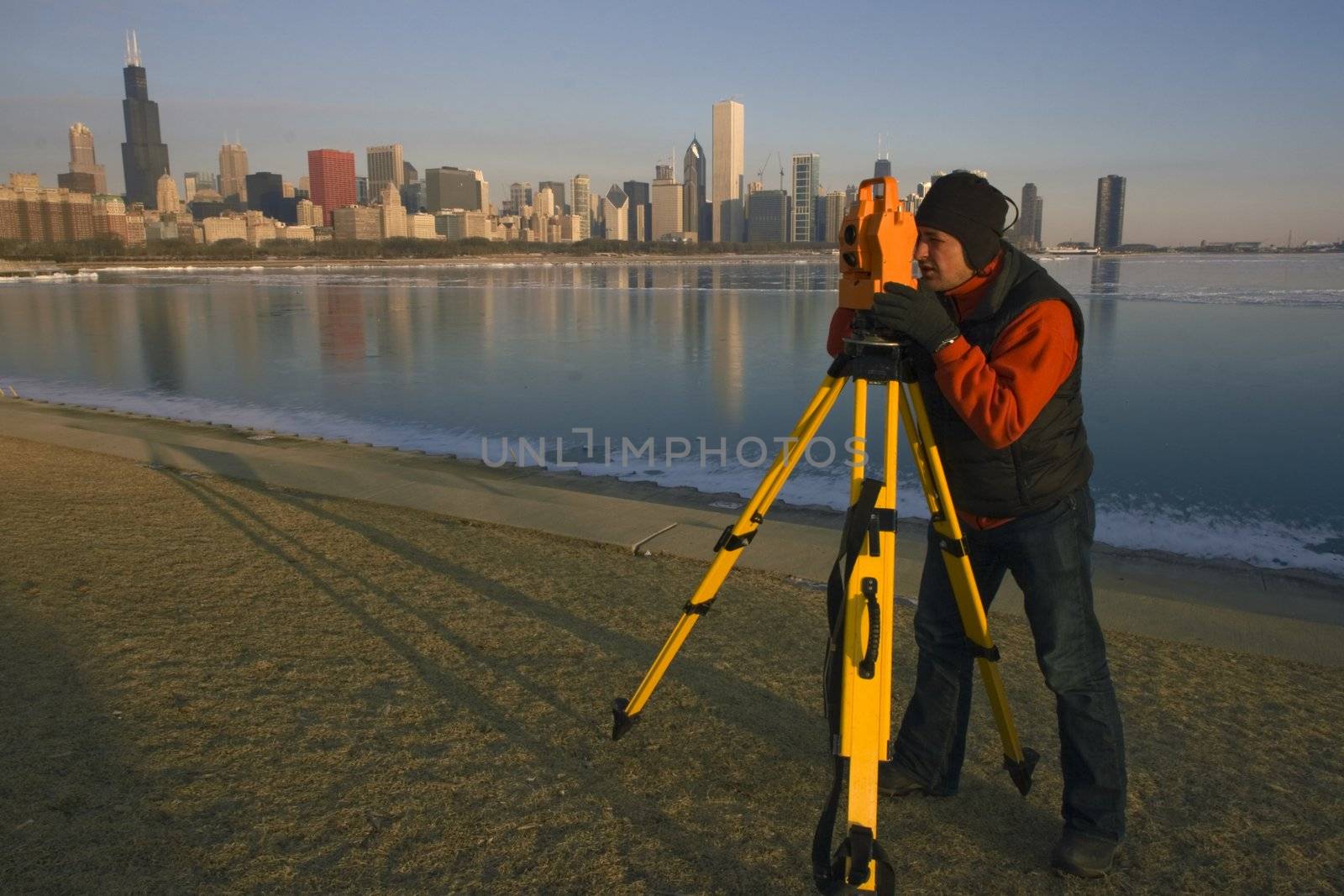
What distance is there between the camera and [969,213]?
251 centimetres

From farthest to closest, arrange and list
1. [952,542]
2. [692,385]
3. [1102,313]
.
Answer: [1102,313] < [692,385] < [952,542]

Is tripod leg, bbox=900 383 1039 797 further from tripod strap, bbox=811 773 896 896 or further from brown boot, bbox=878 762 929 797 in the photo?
tripod strap, bbox=811 773 896 896

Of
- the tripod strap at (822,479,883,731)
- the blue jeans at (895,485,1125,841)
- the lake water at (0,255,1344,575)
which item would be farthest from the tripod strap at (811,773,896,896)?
the lake water at (0,255,1344,575)

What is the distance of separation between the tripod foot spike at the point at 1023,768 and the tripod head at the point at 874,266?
4.19 ft

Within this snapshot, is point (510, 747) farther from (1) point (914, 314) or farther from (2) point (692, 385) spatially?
(2) point (692, 385)

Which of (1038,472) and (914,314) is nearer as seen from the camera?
(914,314)

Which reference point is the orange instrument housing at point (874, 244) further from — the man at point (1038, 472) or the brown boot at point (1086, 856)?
the brown boot at point (1086, 856)

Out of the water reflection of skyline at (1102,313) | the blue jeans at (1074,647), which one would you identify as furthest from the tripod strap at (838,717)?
the water reflection of skyline at (1102,313)

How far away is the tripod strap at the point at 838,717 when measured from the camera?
7.80 feet

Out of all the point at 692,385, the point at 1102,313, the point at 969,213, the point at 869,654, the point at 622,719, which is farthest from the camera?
the point at 1102,313

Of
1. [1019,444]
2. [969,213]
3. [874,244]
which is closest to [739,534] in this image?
[1019,444]

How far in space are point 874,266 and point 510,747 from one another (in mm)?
1983

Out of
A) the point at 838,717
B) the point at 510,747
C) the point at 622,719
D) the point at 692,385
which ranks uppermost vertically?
the point at 838,717

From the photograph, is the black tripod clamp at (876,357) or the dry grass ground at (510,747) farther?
the dry grass ground at (510,747)
